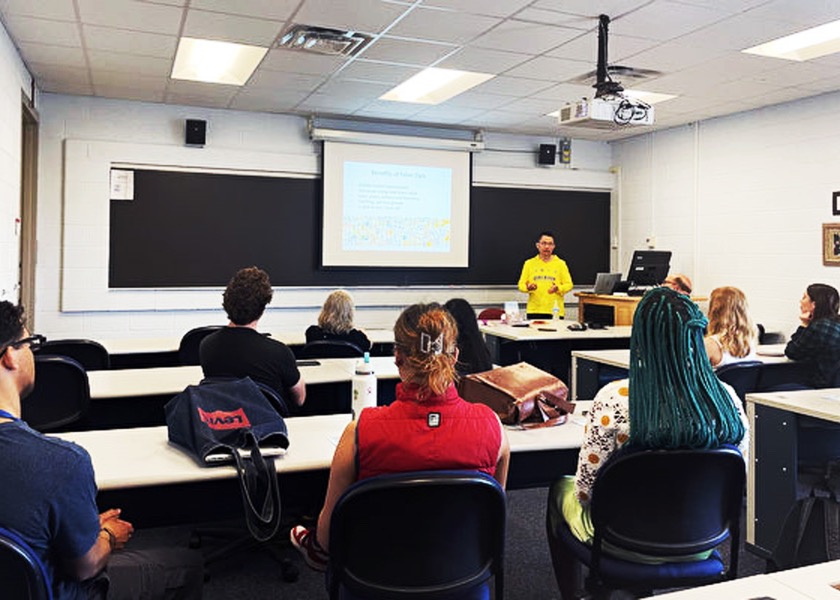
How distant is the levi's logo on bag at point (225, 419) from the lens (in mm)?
1959

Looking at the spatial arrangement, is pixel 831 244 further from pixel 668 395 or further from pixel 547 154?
pixel 668 395

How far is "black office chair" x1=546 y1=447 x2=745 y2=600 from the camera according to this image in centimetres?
176

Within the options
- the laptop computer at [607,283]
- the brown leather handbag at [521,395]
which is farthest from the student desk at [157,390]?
the laptop computer at [607,283]

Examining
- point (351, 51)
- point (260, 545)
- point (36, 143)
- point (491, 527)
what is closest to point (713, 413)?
point (491, 527)

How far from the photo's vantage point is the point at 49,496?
130 centimetres

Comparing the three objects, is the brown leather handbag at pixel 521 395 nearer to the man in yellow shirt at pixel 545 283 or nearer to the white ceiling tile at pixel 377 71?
the white ceiling tile at pixel 377 71

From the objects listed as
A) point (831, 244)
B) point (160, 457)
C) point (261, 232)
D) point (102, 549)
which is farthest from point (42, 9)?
point (831, 244)

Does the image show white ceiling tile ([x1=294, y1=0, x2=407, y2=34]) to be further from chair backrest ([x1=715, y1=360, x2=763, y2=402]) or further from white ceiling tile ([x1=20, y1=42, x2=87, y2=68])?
chair backrest ([x1=715, y1=360, x2=763, y2=402])

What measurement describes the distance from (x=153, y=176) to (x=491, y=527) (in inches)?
228

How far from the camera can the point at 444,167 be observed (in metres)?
7.53

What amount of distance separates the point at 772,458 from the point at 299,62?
406 centimetres

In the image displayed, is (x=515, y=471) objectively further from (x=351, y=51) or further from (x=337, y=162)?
(x=337, y=162)

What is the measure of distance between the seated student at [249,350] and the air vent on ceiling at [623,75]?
348 cm

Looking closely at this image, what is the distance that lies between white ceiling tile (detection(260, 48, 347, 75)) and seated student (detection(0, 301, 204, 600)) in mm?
3800
